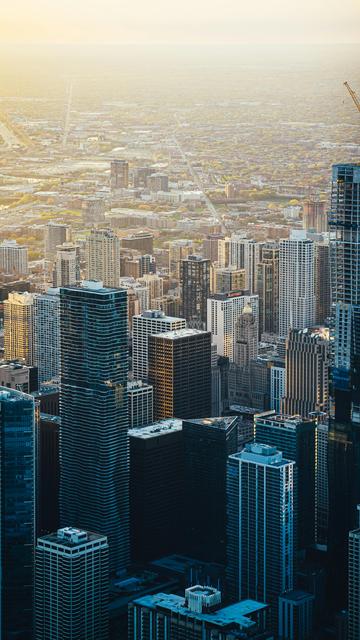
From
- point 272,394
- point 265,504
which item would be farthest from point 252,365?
point 265,504

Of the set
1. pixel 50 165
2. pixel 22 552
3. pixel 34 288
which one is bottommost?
pixel 22 552

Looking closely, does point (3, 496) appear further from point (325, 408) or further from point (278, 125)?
point (278, 125)

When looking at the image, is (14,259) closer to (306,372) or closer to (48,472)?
(306,372)

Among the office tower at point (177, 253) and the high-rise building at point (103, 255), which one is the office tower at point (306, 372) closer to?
the high-rise building at point (103, 255)

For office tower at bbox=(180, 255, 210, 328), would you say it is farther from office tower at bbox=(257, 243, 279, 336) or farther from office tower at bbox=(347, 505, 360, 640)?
office tower at bbox=(347, 505, 360, 640)

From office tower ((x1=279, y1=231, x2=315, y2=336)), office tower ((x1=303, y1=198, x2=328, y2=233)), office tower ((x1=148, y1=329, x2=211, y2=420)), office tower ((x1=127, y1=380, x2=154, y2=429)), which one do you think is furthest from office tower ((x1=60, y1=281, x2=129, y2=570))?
office tower ((x1=279, y1=231, x2=315, y2=336))
